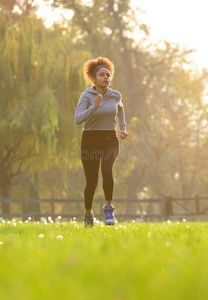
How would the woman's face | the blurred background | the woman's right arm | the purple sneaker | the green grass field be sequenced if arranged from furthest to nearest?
1. the blurred background
2. the woman's face
3. the purple sneaker
4. the woman's right arm
5. the green grass field

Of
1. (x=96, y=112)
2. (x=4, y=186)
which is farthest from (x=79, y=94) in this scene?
(x=96, y=112)

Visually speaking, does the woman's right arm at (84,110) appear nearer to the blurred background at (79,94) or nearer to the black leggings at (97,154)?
the black leggings at (97,154)

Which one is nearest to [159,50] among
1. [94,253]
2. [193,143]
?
[193,143]

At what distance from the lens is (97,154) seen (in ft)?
20.9

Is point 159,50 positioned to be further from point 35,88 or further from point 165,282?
point 165,282

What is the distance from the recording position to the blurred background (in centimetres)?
1550

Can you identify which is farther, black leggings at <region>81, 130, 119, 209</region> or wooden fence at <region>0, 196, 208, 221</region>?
wooden fence at <region>0, 196, 208, 221</region>

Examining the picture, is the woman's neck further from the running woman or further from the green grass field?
→ the green grass field

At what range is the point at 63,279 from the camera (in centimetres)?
230

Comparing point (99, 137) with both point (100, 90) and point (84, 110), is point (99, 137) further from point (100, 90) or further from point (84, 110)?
point (100, 90)

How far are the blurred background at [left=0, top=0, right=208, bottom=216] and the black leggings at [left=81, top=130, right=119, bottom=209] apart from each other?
881cm

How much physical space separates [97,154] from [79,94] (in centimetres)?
993

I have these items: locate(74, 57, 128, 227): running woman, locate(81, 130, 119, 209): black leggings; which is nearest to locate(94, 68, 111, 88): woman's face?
locate(74, 57, 128, 227): running woman

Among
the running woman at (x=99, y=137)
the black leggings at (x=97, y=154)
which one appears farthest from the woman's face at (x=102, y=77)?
the black leggings at (x=97, y=154)
